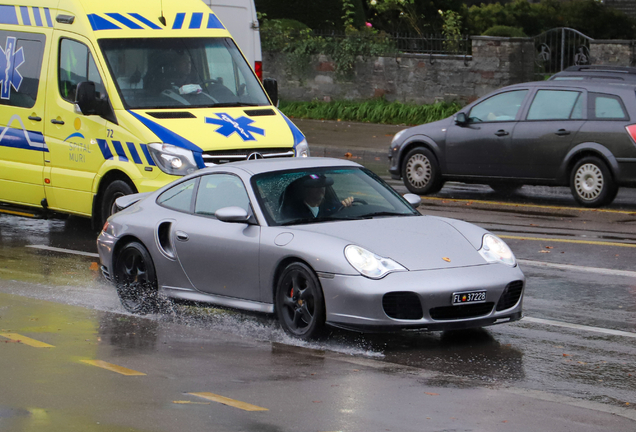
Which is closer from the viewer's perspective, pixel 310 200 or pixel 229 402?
pixel 229 402

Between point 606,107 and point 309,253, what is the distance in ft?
28.8

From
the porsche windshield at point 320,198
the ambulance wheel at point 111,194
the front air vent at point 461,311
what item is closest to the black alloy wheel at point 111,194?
the ambulance wheel at point 111,194

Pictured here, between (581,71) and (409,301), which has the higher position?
(581,71)

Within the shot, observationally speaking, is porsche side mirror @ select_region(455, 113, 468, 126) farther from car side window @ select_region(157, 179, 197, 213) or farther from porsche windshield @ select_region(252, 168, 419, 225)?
car side window @ select_region(157, 179, 197, 213)

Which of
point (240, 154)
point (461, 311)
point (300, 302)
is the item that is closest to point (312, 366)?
point (300, 302)

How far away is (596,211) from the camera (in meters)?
15.5

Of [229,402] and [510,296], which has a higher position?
[510,296]

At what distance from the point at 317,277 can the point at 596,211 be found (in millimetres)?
8257

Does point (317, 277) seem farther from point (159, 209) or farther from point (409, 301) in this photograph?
point (159, 209)

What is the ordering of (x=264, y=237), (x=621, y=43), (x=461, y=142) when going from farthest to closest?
(x=621, y=43), (x=461, y=142), (x=264, y=237)

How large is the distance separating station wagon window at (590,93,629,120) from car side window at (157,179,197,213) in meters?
7.88

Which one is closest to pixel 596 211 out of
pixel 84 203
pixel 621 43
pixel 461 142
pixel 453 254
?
pixel 461 142

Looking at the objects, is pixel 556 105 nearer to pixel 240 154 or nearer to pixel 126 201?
pixel 240 154

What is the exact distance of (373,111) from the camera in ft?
90.1
